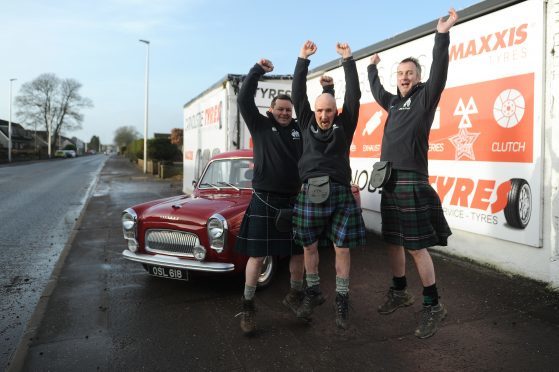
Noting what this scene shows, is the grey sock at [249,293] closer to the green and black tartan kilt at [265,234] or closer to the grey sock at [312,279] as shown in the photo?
the green and black tartan kilt at [265,234]

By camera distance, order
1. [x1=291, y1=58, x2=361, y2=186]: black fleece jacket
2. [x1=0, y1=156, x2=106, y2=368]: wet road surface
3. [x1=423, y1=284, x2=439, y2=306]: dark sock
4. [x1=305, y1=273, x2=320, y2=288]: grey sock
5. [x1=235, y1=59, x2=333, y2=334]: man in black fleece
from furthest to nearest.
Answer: [x1=0, y1=156, x2=106, y2=368]: wet road surface < [x1=235, y1=59, x2=333, y2=334]: man in black fleece < [x1=305, y1=273, x2=320, y2=288]: grey sock < [x1=291, y1=58, x2=361, y2=186]: black fleece jacket < [x1=423, y1=284, x2=439, y2=306]: dark sock

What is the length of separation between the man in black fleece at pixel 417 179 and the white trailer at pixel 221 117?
6.89 m

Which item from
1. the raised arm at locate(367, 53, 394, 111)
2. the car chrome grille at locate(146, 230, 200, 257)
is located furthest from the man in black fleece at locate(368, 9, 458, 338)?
the car chrome grille at locate(146, 230, 200, 257)

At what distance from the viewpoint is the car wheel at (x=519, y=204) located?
4926mm

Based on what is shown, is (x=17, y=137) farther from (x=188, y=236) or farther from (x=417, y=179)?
(x=417, y=179)

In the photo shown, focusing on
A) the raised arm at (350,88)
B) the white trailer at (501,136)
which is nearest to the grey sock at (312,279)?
the raised arm at (350,88)

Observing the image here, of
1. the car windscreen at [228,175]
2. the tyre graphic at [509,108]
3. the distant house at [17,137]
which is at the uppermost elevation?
the distant house at [17,137]

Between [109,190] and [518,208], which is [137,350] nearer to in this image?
[518,208]

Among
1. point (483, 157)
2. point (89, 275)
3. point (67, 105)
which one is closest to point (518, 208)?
A: point (483, 157)

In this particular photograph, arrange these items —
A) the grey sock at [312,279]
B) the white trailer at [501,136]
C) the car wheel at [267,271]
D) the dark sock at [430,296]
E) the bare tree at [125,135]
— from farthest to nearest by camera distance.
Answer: the bare tree at [125,135]
the car wheel at [267,271]
the white trailer at [501,136]
the grey sock at [312,279]
the dark sock at [430,296]

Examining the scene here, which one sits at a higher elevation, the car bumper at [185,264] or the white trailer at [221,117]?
Result: the white trailer at [221,117]

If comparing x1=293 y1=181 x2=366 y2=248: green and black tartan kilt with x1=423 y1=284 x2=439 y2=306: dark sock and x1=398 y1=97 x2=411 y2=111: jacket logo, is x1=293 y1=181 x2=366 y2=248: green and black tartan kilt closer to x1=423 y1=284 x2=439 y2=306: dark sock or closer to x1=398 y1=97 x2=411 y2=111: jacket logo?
x1=423 y1=284 x2=439 y2=306: dark sock

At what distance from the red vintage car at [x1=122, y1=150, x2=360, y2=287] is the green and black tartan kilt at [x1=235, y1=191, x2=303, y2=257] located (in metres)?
0.83

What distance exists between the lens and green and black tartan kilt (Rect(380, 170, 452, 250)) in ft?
10.6
